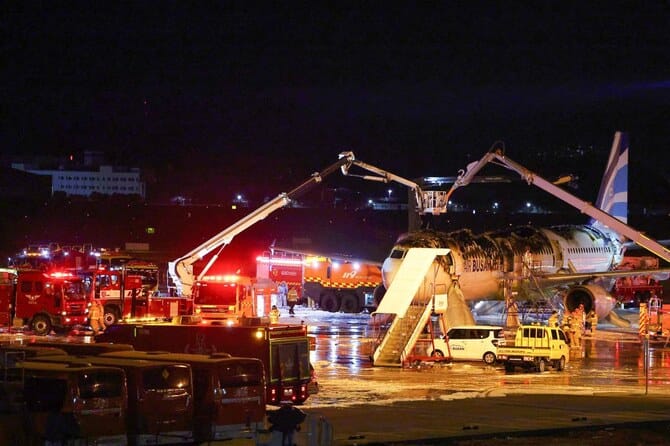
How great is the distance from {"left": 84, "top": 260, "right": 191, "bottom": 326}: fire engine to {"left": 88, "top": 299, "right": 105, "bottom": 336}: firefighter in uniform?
3.46 feet

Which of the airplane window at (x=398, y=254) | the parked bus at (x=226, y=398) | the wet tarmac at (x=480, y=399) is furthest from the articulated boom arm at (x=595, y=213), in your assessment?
the parked bus at (x=226, y=398)

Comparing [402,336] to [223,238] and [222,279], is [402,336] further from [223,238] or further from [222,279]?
[223,238]

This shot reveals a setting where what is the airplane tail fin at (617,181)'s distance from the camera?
58969mm

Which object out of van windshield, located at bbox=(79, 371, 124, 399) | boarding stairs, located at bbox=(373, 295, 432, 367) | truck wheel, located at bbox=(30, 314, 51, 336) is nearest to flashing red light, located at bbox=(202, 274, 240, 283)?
boarding stairs, located at bbox=(373, 295, 432, 367)

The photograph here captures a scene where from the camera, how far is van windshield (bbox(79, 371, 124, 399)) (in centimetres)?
1464

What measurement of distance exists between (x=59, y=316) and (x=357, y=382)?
19.4 m

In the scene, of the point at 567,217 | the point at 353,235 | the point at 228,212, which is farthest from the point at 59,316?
the point at 567,217

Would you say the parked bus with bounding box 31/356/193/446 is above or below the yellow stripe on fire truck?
below

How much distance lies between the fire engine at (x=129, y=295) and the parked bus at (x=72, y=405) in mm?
27036

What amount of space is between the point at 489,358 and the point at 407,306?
3.28m

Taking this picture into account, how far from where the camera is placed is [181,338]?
24.2 metres

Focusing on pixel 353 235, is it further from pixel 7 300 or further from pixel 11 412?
pixel 11 412

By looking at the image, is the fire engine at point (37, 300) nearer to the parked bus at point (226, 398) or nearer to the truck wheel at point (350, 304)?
the truck wheel at point (350, 304)

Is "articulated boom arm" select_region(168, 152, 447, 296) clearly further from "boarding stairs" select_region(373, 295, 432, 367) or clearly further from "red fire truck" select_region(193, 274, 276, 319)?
"boarding stairs" select_region(373, 295, 432, 367)
